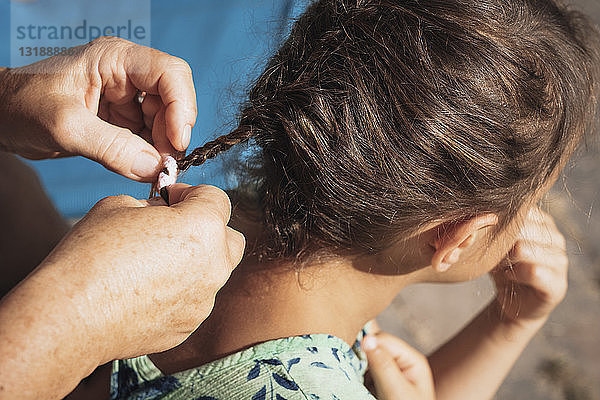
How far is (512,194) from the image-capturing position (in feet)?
4.14

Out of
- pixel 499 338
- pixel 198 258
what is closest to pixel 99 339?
pixel 198 258

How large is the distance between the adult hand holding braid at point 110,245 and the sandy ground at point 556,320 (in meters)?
1.70

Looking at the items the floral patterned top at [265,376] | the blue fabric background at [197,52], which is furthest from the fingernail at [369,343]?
the blue fabric background at [197,52]

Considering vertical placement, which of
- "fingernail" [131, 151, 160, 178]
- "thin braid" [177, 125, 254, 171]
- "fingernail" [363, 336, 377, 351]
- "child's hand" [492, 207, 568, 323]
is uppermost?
"thin braid" [177, 125, 254, 171]

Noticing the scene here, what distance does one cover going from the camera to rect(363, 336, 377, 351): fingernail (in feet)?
5.33

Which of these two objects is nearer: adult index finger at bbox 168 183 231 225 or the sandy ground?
adult index finger at bbox 168 183 231 225

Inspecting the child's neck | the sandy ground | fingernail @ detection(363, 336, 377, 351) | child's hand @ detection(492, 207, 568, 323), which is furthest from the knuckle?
the sandy ground

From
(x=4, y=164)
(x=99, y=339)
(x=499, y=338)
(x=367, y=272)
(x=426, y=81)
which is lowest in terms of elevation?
(x=499, y=338)

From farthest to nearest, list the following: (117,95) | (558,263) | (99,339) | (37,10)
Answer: (37,10)
(558,263)
(117,95)
(99,339)

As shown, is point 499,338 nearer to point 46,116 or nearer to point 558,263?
point 558,263

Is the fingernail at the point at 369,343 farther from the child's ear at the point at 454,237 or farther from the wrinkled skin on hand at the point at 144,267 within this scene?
the wrinkled skin on hand at the point at 144,267

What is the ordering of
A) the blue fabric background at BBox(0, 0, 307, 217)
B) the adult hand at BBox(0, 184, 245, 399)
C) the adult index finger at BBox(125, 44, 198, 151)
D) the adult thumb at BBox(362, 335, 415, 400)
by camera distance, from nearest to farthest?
the adult hand at BBox(0, 184, 245, 399) < the adult index finger at BBox(125, 44, 198, 151) < the adult thumb at BBox(362, 335, 415, 400) < the blue fabric background at BBox(0, 0, 307, 217)

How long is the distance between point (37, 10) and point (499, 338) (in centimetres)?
186

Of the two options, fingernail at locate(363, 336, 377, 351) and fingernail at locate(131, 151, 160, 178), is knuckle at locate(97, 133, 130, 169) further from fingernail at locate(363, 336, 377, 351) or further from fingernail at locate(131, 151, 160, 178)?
fingernail at locate(363, 336, 377, 351)
